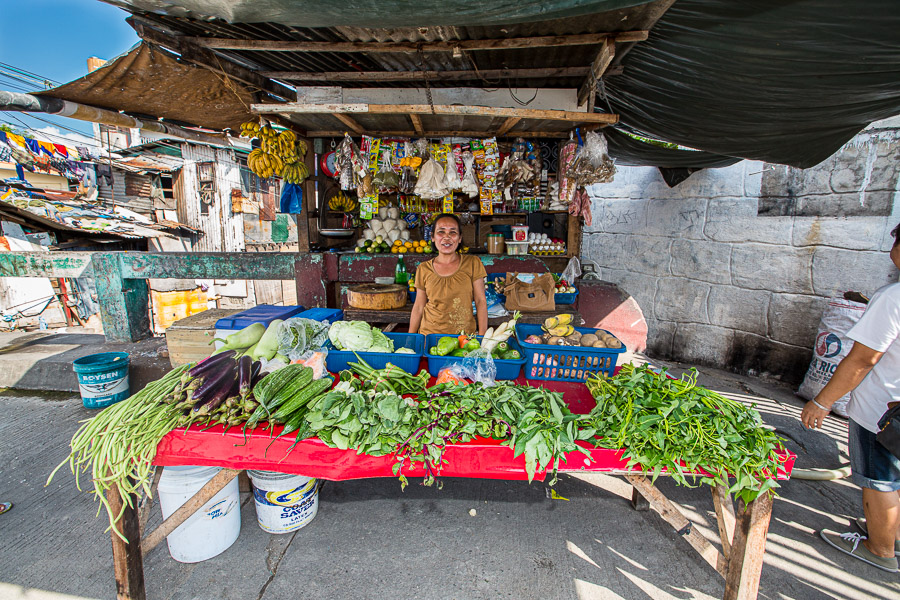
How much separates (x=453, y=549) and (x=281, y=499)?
3.79ft

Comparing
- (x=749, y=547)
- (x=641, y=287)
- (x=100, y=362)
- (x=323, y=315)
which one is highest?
(x=323, y=315)

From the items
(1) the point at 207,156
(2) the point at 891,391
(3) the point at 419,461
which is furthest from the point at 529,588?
(1) the point at 207,156

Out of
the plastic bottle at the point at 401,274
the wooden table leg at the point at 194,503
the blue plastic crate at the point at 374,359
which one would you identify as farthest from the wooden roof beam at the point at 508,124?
the wooden table leg at the point at 194,503

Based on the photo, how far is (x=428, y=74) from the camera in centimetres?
396

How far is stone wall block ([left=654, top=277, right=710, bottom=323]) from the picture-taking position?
6.29m

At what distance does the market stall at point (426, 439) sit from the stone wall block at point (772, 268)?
474cm

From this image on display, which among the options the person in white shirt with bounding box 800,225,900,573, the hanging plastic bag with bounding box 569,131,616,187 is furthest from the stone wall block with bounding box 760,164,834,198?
the person in white shirt with bounding box 800,225,900,573

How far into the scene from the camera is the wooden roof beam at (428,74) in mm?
3867

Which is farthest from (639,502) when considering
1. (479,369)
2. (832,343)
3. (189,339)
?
(189,339)

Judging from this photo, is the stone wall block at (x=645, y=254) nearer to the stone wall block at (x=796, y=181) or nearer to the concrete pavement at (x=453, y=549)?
the stone wall block at (x=796, y=181)

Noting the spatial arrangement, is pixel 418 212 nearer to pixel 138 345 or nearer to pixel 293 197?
pixel 293 197

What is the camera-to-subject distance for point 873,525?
7.70ft

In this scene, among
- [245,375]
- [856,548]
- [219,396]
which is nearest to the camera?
[219,396]

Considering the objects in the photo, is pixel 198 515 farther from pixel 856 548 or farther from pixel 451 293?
pixel 856 548
